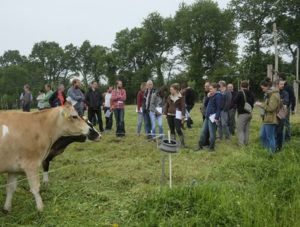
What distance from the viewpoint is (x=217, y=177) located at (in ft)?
25.4

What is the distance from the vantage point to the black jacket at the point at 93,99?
14.8m

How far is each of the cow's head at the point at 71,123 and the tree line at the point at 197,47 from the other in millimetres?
36742

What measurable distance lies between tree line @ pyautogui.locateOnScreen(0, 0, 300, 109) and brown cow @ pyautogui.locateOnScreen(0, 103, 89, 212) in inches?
1457

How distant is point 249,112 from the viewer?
11445 millimetres

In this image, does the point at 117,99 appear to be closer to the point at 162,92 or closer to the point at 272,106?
the point at 162,92

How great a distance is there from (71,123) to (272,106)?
4.74 m

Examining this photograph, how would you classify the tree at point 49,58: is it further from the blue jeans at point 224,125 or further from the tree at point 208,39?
the blue jeans at point 224,125

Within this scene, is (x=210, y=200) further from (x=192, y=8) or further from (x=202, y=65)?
(x=192, y=8)

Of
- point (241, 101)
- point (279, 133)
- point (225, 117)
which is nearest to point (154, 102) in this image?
point (225, 117)

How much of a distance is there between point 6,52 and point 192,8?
55.8m

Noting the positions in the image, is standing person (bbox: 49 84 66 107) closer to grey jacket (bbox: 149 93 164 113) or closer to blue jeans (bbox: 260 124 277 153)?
grey jacket (bbox: 149 93 164 113)

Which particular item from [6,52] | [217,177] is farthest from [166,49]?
[217,177]

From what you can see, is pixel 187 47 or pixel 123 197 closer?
pixel 123 197

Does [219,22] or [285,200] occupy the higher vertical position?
[219,22]
